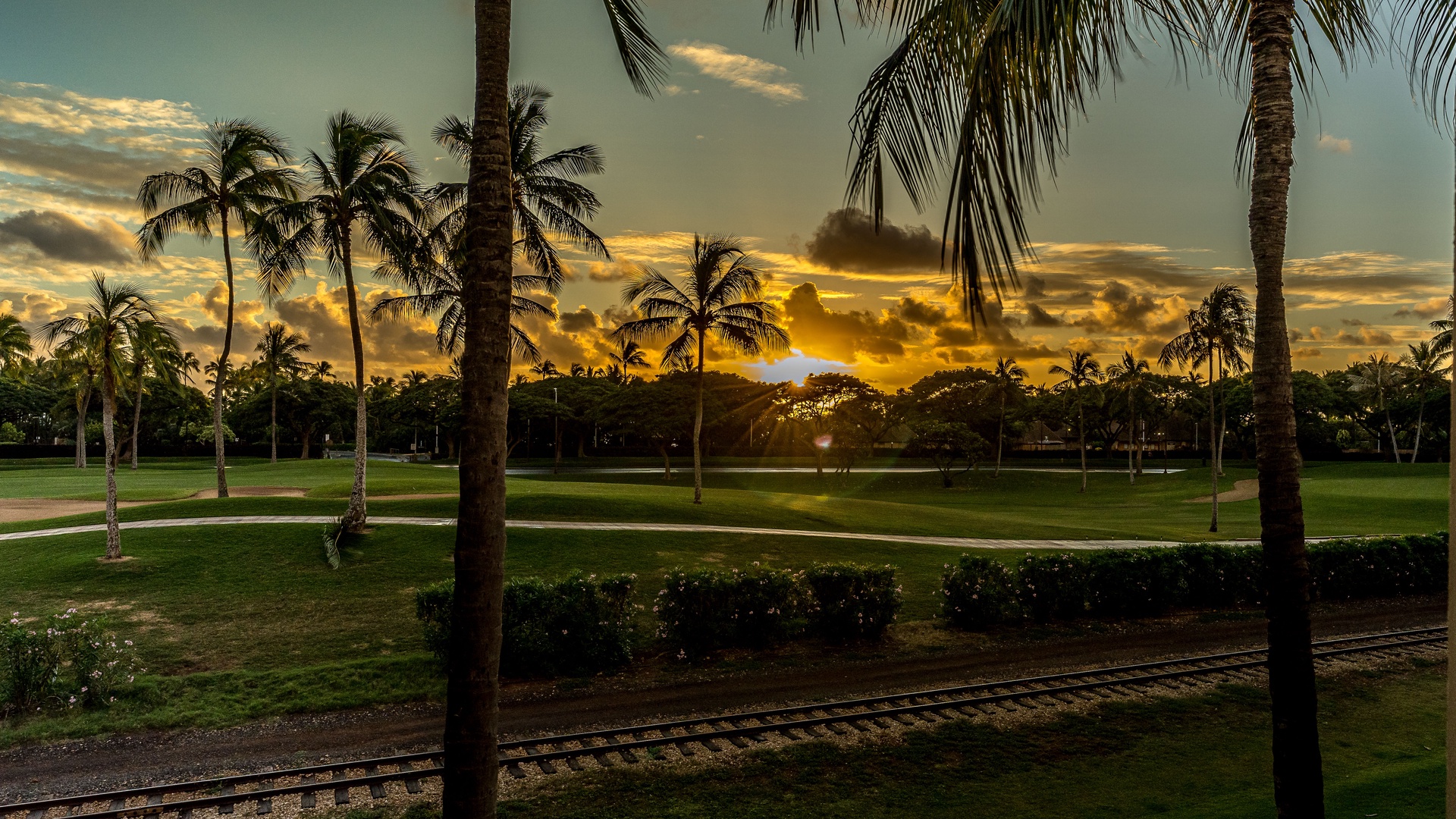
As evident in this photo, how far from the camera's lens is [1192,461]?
260ft

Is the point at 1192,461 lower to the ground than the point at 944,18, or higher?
lower

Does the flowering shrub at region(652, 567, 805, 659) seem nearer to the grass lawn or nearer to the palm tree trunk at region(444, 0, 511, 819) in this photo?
the grass lawn

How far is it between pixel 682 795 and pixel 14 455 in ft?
267

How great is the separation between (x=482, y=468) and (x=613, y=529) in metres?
20.1

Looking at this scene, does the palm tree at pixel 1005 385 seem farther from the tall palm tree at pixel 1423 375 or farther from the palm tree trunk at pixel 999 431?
the tall palm tree at pixel 1423 375

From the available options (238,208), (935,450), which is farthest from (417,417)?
(238,208)

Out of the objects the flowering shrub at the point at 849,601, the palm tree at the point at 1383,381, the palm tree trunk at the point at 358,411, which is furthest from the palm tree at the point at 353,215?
the palm tree at the point at 1383,381

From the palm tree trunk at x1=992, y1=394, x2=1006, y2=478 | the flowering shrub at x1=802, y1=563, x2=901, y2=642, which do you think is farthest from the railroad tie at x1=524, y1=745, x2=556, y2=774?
the palm tree trunk at x1=992, y1=394, x2=1006, y2=478

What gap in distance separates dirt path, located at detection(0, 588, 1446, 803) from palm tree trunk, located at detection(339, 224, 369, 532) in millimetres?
10976

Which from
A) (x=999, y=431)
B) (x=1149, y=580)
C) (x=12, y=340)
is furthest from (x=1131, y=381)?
(x=12, y=340)

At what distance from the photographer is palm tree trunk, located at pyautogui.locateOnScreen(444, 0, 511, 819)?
5309mm

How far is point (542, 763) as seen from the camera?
9461 millimetres

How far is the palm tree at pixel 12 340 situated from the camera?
186ft

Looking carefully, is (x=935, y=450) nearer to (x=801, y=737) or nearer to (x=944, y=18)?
(x=801, y=737)
